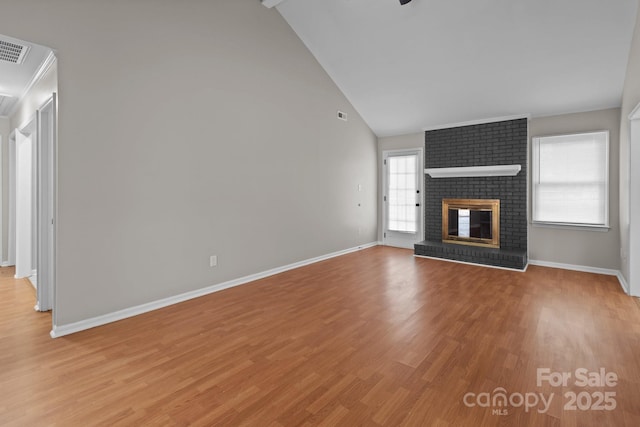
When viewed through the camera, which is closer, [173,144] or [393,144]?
[173,144]

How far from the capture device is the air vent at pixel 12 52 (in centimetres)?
262

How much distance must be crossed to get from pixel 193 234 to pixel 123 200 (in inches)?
32.8

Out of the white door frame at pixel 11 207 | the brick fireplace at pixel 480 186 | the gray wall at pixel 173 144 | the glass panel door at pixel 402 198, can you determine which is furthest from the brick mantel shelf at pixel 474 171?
the white door frame at pixel 11 207

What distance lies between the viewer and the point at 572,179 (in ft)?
16.0

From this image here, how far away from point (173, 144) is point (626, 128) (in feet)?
18.2

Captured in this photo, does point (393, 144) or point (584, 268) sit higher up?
point (393, 144)

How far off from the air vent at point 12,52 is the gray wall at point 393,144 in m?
6.06

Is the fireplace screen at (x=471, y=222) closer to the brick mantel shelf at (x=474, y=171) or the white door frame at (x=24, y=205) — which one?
the brick mantel shelf at (x=474, y=171)

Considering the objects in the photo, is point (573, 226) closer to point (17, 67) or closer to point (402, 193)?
point (402, 193)

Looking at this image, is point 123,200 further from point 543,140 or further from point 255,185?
point 543,140

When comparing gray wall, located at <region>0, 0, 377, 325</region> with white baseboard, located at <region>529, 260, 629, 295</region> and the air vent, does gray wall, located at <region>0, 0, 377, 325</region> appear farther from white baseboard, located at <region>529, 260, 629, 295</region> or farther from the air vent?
white baseboard, located at <region>529, 260, 629, 295</region>

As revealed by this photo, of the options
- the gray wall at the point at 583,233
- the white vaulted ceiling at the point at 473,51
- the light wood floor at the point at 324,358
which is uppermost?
the white vaulted ceiling at the point at 473,51

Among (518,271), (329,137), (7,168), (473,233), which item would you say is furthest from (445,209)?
(7,168)

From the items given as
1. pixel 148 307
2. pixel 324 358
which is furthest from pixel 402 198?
pixel 148 307
